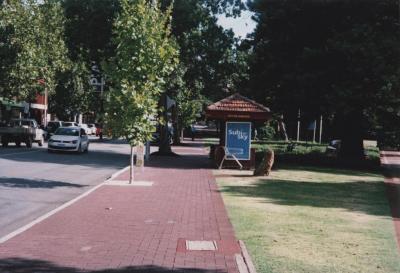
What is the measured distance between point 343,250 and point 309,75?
57.6 feet

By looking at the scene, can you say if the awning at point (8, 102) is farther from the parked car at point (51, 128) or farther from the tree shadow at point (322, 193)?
the tree shadow at point (322, 193)

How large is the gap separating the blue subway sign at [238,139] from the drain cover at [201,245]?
1488 centimetres

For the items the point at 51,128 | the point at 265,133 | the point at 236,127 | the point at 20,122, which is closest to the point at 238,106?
the point at 236,127

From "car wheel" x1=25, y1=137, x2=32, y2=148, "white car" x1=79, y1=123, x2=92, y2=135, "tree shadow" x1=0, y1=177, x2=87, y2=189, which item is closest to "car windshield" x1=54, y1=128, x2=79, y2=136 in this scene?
"car wheel" x1=25, y1=137, x2=32, y2=148

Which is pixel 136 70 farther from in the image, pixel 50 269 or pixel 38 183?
pixel 50 269

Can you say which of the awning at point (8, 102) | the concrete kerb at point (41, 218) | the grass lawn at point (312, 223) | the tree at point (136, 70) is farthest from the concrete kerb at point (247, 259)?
the awning at point (8, 102)

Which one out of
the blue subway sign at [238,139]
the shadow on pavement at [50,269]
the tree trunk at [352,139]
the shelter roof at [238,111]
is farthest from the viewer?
the tree trunk at [352,139]

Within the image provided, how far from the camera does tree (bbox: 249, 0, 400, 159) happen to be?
23.9m

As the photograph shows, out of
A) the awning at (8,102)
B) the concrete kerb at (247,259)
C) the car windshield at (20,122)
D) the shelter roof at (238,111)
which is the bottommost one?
the concrete kerb at (247,259)

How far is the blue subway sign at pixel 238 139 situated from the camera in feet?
77.0

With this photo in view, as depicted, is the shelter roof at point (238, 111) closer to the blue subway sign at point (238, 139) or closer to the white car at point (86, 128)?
the blue subway sign at point (238, 139)

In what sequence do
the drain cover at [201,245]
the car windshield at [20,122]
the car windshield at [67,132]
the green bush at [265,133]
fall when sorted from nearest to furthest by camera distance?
the drain cover at [201,245] → the car windshield at [67,132] → the car windshield at [20,122] → the green bush at [265,133]

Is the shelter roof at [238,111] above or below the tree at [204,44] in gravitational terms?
below

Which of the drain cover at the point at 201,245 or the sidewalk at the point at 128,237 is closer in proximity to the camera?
the sidewalk at the point at 128,237
